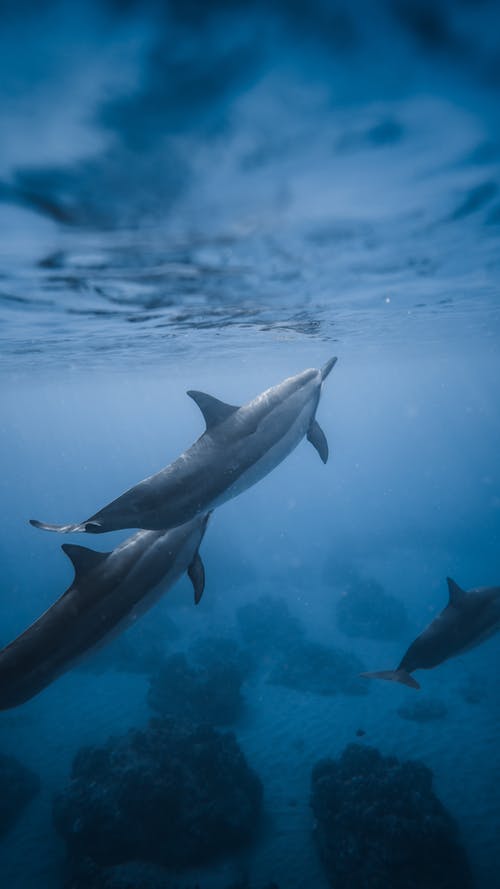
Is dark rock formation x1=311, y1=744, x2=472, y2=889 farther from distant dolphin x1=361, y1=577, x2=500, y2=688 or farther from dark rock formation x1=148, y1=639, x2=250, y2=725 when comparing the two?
dark rock formation x1=148, y1=639, x2=250, y2=725

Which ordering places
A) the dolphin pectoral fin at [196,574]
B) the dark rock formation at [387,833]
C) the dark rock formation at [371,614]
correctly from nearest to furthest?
the dolphin pectoral fin at [196,574] → the dark rock formation at [387,833] → the dark rock formation at [371,614]

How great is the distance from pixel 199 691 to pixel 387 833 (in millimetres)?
8842

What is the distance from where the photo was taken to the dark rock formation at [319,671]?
59.6ft

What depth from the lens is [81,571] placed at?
427 cm

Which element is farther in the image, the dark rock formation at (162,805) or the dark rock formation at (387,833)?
the dark rock formation at (162,805)

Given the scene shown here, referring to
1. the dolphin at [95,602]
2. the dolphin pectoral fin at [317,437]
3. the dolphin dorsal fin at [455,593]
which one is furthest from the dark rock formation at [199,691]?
the dolphin pectoral fin at [317,437]

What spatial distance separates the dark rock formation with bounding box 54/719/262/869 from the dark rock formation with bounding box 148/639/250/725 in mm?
3839

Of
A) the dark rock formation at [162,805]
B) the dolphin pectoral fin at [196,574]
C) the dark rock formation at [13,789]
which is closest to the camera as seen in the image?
the dolphin pectoral fin at [196,574]

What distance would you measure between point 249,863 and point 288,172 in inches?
578

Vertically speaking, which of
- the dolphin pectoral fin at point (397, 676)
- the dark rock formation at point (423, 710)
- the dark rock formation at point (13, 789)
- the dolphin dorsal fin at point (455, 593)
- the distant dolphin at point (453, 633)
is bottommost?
the dark rock formation at point (423, 710)

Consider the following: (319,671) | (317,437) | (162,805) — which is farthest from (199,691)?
(317,437)

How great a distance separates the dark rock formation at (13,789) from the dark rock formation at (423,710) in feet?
41.7

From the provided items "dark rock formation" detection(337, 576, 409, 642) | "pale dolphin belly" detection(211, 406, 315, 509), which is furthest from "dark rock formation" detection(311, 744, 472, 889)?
"dark rock formation" detection(337, 576, 409, 642)

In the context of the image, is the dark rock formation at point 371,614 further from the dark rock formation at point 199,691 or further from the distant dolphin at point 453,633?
the distant dolphin at point 453,633
